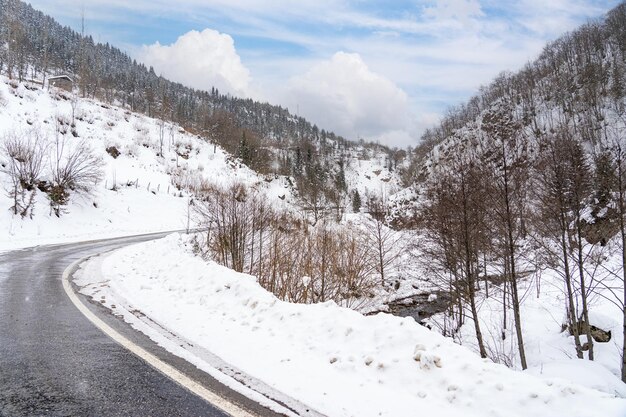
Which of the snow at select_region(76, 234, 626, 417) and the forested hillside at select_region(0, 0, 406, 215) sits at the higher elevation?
the forested hillside at select_region(0, 0, 406, 215)

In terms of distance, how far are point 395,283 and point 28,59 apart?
113m

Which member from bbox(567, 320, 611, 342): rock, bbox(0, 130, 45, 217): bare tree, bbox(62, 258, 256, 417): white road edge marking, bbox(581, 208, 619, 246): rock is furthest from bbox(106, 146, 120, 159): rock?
bbox(567, 320, 611, 342): rock

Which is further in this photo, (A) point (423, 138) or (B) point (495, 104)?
(A) point (423, 138)

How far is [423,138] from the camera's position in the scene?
135000 mm

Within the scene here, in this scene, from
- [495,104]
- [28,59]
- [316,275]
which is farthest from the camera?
[495,104]

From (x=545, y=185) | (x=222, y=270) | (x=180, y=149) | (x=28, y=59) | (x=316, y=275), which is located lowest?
(x=316, y=275)

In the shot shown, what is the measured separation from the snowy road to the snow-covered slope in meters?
14.9

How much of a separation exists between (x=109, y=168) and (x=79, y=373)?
4268 centimetres

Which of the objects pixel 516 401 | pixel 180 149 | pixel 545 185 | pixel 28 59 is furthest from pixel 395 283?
pixel 28 59

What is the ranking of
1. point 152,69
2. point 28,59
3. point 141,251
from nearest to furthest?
point 141,251 < point 28,59 < point 152,69

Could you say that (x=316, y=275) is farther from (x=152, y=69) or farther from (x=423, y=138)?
(x=152, y=69)

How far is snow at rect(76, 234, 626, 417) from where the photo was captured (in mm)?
3662

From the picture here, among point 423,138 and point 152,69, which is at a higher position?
point 152,69

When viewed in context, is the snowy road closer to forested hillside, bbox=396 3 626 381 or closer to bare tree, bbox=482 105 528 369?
forested hillside, bbox=396 3 626 381
